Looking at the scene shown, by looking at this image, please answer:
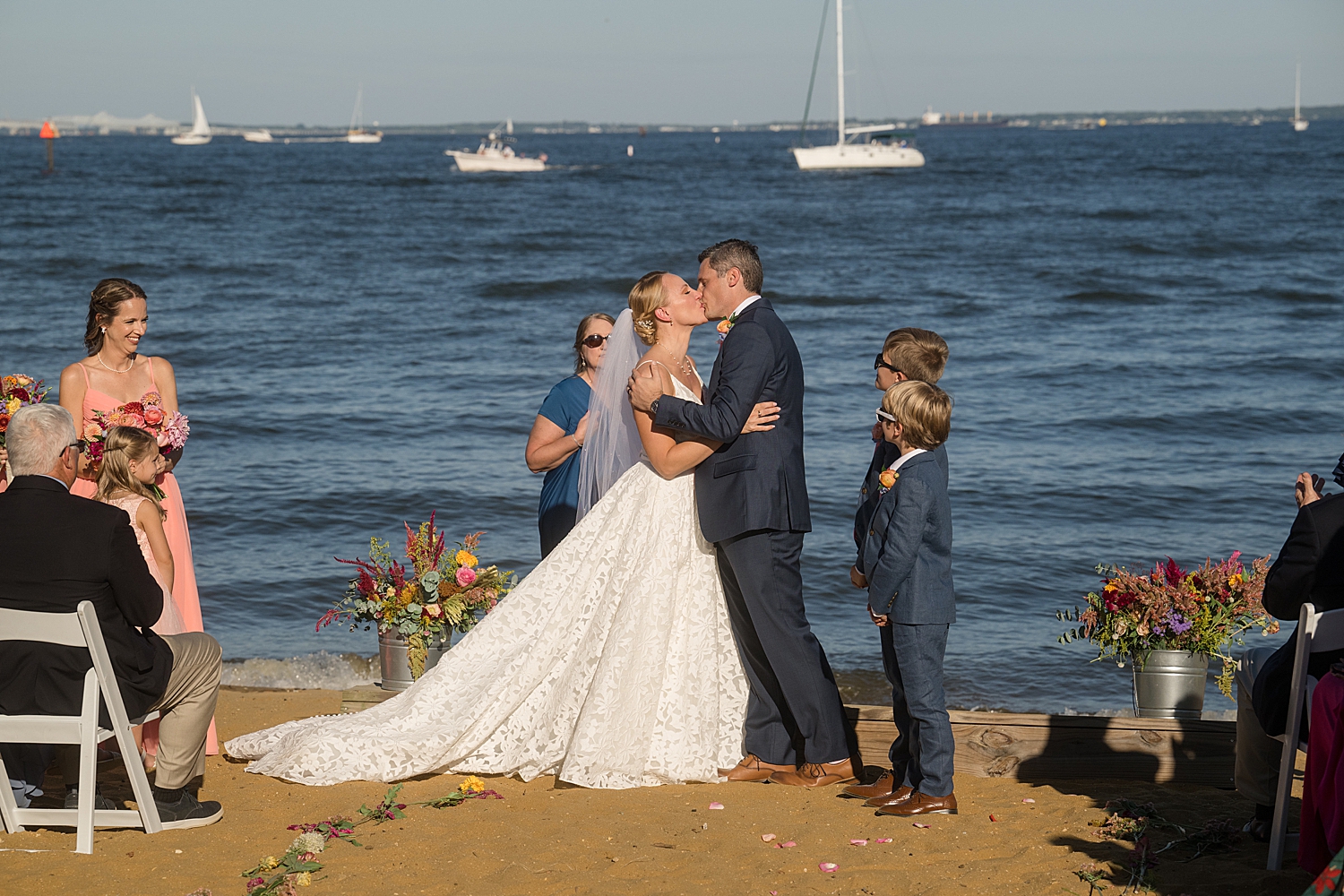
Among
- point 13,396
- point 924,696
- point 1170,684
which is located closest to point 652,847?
point 924,696

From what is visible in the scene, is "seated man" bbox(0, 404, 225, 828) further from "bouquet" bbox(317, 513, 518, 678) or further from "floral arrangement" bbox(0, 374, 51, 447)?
"bouquet" bbox(317, 513, 518, 678)

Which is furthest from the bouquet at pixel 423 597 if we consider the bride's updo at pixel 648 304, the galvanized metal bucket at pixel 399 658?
the bride's updo at pixel 648 304

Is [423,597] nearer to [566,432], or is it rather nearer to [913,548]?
[566,432]

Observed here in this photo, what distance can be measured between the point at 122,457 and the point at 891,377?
2.96 metres

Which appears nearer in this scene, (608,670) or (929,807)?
(929,807)

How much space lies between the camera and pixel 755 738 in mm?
4727

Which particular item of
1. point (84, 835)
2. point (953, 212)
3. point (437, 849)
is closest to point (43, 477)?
point (84, 835)

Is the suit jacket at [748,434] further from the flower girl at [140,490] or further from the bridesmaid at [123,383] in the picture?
the bridesmaid at [123,383]

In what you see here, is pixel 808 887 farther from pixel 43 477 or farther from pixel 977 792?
pixel 43 477

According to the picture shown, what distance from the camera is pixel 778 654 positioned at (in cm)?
457

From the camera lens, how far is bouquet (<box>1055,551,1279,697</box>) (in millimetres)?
4887

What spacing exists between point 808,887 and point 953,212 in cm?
4078

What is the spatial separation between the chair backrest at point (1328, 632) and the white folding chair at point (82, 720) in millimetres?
3676

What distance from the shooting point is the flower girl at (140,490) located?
4598 mm
